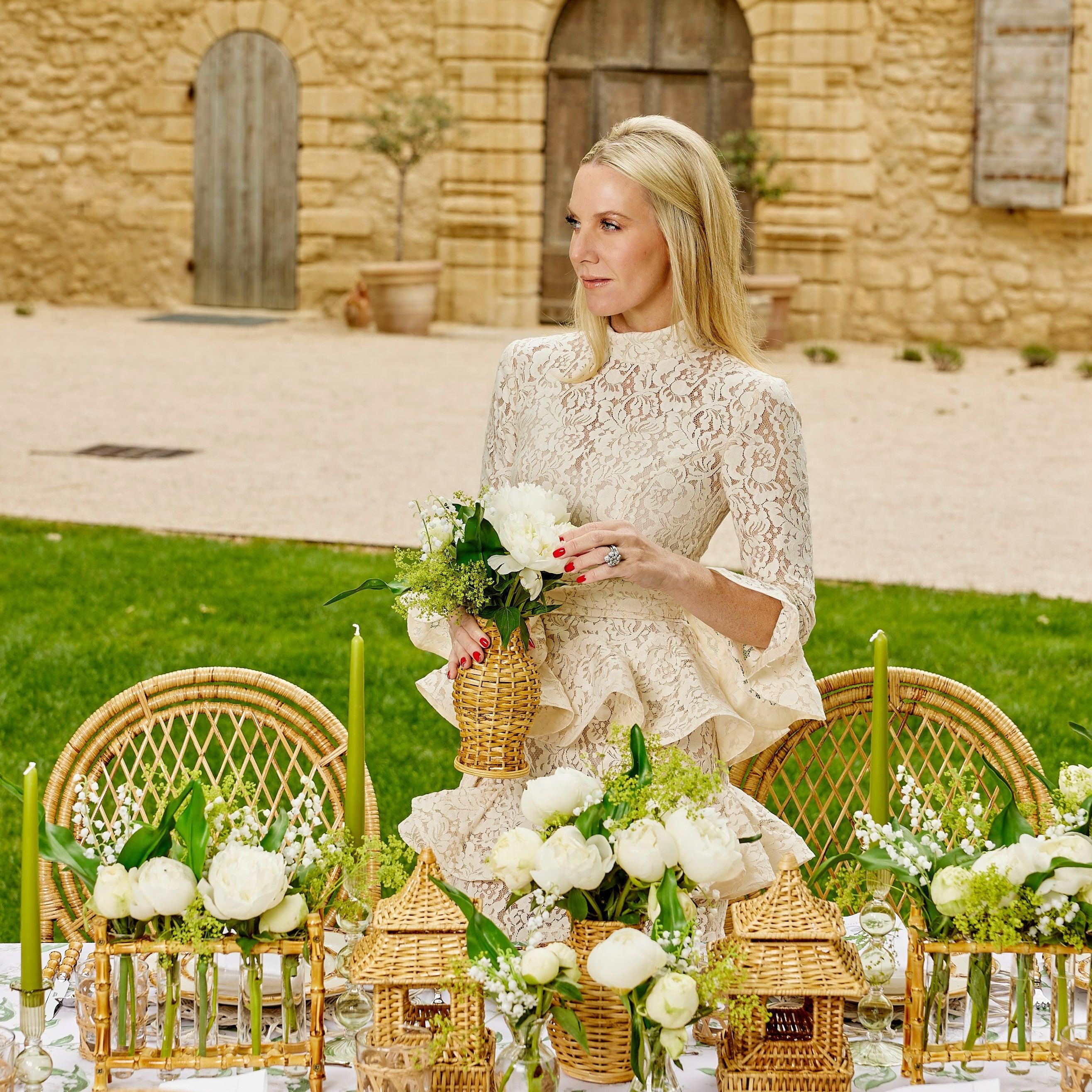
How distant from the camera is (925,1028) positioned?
177 centimetres

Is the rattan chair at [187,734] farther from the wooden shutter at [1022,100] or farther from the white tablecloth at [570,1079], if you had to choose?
the wooden shutter at [1022,100]

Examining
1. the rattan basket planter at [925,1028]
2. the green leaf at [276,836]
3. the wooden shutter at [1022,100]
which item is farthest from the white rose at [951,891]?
the wooden shutter at [1022,100]

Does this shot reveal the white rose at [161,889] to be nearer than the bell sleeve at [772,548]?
Yes

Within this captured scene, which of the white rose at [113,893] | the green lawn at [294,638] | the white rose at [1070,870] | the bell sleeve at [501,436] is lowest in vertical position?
the green lawn at [294,638]

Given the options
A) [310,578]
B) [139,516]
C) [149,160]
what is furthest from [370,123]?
[310,578]

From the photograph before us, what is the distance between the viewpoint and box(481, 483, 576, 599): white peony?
78.6 inches

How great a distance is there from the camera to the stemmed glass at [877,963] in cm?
187

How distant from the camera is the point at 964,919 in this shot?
1.67m

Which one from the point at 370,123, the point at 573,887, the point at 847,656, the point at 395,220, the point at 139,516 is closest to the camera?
the point at 573,887

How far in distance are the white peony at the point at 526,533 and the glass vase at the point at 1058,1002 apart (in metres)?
0.71

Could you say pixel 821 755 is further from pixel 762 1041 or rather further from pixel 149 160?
pixel 149 160

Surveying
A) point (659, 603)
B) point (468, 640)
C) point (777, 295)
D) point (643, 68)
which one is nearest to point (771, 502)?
point (659, 603)

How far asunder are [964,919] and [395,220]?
43.5 ft

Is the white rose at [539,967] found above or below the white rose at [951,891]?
below
